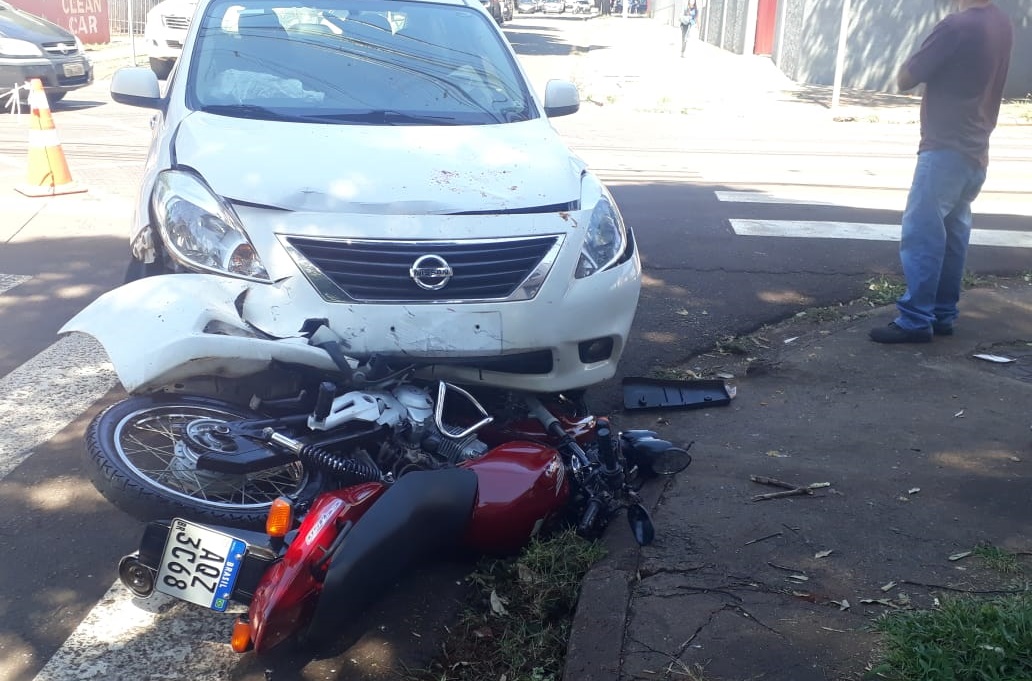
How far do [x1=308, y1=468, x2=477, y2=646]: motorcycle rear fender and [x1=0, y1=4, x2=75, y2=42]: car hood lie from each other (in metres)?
15.0

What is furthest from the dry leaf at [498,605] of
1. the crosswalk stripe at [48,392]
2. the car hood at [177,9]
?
the car hood at [177,9]

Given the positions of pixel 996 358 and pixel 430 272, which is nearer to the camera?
pixel 430 272

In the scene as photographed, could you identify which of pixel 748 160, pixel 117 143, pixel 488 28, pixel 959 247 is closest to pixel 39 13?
pixel 117 143

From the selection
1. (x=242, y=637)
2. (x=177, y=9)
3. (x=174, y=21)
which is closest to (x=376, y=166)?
(x=242, y=637)

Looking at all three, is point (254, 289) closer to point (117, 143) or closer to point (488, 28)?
point (488, 28)

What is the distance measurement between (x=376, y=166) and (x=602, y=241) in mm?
1010

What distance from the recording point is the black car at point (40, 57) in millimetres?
15422

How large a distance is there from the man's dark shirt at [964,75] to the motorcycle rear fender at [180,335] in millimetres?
4036

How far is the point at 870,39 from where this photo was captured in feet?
72.4

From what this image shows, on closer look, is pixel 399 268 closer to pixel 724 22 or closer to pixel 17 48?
pixel 17 48

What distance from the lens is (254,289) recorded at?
156 inches

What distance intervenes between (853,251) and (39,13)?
23295 millimetres

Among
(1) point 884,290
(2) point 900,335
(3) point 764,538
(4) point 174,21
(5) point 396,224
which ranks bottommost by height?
(1) point 884,290

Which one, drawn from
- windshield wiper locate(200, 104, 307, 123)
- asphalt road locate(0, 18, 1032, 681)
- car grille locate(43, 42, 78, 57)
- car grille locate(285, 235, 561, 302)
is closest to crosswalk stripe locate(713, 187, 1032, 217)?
asphalt road locate(0, 18, 1032, 681)
